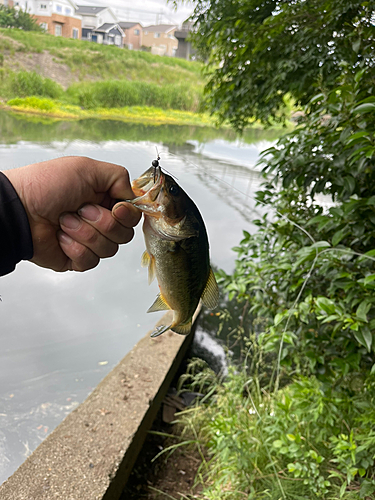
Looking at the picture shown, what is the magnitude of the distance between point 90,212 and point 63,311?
107 centimetres

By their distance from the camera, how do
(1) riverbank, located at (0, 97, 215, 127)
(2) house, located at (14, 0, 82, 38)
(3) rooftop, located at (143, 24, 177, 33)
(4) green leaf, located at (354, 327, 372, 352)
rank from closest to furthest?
(4) green leaf, located at (354, 327, 372, 352), (1) riverbank, located at (0, 97, 215, 127), (2) house, located at (14, 0, 82, 38), (3) rooftop, located at (143, 24, 177, 33)

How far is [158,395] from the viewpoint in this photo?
2.09m

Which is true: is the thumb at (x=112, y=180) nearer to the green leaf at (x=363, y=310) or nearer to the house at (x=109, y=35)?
the green leaf at (x=363, y=310)

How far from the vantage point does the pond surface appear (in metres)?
1.33

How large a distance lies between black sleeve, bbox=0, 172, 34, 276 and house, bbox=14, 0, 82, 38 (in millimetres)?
1537

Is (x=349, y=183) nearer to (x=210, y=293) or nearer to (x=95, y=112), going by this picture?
(x=210, y=293)

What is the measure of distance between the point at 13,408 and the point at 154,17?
7.97ft

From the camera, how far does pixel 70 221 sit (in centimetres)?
78

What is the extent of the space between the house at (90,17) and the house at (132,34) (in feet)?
0.78

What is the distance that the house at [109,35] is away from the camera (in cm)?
224

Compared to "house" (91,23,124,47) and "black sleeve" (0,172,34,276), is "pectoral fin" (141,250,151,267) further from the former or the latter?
"house" (91,23,124,47)

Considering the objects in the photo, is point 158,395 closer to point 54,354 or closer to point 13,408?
point 54,354

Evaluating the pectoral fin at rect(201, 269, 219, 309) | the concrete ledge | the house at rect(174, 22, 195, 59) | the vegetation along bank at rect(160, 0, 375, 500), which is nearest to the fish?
the pectoral fin at rect(201, 269, 219, 309)

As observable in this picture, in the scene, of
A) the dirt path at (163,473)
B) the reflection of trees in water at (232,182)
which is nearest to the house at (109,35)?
the reflection of trees in water at (232,182)
